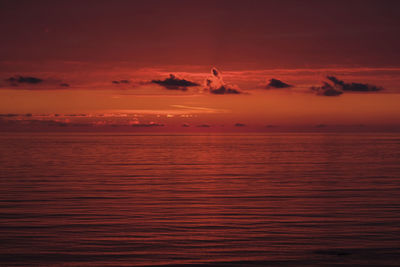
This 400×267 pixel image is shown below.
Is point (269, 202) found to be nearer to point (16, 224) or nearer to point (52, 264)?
point (16, 224)

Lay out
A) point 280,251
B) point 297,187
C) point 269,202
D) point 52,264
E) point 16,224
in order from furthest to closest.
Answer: point 297,187
point 269,202
point 16,224
point 280,251
point 52,264

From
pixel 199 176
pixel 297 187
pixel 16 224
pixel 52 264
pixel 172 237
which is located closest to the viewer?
pixel 52 264

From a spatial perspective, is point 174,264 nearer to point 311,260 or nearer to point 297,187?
point 311,260

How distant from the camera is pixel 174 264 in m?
14.8

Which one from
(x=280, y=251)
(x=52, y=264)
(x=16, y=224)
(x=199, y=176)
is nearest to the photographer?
(x=52, y=264)

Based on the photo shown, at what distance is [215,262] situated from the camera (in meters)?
15.0

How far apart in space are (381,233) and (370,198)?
392 inches

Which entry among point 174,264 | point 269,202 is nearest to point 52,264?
point 174,264

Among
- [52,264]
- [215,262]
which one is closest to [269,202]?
[215,262]

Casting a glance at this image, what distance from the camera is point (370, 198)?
28312 millimetres

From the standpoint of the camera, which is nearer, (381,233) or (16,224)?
(381,233)

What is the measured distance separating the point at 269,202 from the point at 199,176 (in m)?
16.0

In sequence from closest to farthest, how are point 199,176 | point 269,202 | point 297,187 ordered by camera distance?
1. point 269,202
2. point 297,187
3. point 199,176

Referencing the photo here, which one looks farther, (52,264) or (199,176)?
(199,176)
